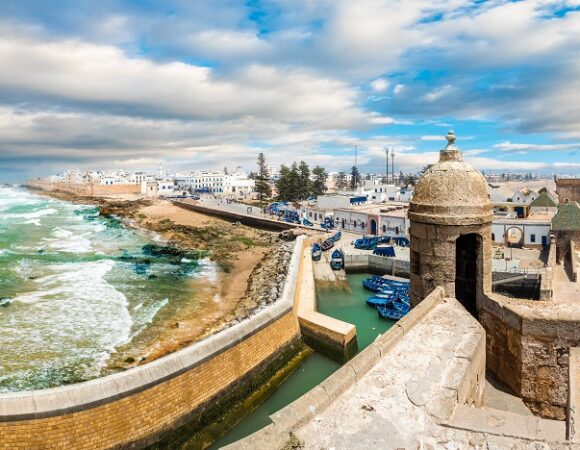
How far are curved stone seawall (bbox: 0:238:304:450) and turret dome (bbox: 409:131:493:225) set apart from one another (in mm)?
7894

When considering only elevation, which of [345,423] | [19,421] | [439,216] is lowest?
[19,421]

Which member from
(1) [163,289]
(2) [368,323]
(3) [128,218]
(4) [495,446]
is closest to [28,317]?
(1) [163,289]

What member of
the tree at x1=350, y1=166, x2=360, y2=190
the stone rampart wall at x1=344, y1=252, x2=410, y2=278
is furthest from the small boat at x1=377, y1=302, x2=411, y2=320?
the tree at x1=350, y1=166, x2=360, y2=190

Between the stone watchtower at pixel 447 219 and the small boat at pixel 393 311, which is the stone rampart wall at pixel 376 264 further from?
the stone watchtower at pixel 447 219

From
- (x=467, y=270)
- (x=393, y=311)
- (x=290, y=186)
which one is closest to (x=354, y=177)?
(x=290, y=186)

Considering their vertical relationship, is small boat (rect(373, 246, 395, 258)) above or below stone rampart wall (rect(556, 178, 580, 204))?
below

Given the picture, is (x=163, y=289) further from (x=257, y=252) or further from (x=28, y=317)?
(x=257, y=252)

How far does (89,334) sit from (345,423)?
17.2 m

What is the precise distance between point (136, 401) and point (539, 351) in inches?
370

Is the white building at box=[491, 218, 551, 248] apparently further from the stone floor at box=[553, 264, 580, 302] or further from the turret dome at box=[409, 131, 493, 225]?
the turret dome at box=[409, 131, 493, 225]

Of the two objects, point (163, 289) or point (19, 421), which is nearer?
point (19, 421)

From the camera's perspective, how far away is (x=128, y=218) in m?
74.6

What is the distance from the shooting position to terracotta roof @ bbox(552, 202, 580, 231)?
3241 centimetres

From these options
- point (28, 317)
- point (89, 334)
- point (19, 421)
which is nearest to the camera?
point (19, 421)
